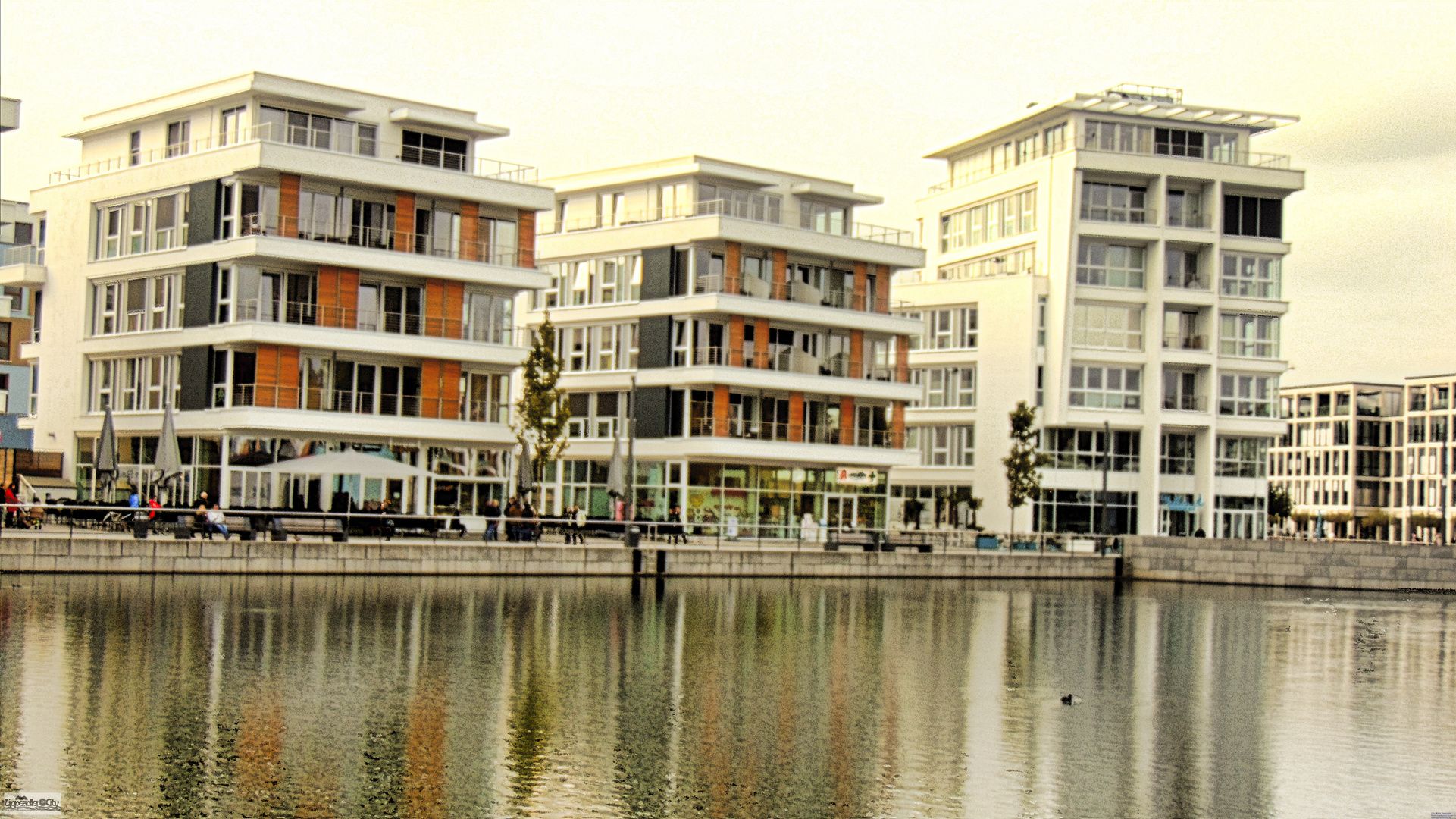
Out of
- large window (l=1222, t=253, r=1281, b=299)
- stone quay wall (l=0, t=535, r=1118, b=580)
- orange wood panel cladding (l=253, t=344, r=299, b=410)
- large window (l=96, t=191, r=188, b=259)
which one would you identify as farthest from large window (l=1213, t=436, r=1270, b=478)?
large window (l=96, t=191, r=188, b=259)

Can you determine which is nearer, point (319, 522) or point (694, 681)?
point (694, 681)

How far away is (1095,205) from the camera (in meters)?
82.7

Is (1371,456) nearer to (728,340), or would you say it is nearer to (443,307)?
(728,340)

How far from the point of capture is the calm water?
15656 mm

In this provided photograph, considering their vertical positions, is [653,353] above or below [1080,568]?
above

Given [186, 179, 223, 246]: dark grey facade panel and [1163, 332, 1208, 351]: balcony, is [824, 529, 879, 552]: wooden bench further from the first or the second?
[1163, 332, 1208, 351]: balcony

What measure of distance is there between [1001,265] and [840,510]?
21.6m

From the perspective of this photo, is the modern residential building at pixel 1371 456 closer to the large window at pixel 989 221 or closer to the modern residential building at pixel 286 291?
the large window at pixel 989 221

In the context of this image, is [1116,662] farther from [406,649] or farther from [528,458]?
[528,458]

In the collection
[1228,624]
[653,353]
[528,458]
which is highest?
[653,353]

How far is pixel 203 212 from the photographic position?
2260 inches

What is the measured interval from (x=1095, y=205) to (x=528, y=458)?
3841cm

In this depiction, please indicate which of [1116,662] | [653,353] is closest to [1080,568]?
[653,353]

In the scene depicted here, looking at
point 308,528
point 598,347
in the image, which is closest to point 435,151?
point 598,347
